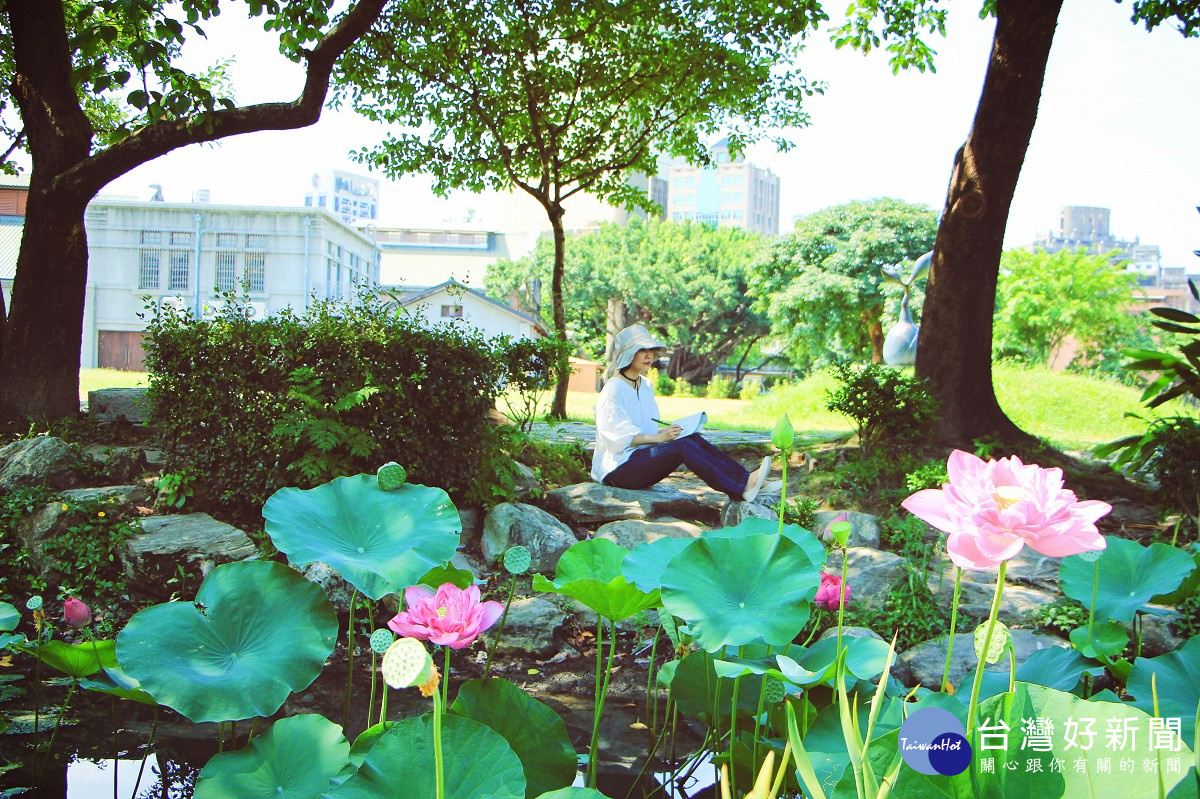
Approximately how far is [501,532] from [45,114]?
4518 mm

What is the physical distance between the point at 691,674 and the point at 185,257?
3888 cm

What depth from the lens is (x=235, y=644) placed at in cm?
161

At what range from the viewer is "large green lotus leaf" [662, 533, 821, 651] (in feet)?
4.98

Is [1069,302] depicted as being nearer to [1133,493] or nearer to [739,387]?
[739,387]

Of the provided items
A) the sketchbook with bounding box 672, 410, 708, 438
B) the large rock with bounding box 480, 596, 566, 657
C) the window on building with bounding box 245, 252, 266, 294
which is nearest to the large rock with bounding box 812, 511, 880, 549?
the sketchbook with bounding box 672, 410, 708, 438

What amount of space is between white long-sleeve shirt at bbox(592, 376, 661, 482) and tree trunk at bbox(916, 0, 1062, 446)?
8.36ft

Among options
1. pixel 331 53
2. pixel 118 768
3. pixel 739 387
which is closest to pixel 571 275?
pixel 739 387

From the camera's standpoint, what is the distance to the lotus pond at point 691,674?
1.02m

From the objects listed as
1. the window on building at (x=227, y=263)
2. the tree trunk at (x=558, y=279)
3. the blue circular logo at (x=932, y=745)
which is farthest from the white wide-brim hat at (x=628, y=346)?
the window on building at (x=227, y=263)

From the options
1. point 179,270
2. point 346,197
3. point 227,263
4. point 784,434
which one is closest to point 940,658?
point 784,434

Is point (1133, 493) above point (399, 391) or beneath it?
beneath

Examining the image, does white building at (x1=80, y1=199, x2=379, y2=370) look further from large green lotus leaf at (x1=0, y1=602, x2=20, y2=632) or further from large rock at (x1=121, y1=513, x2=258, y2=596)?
large green lotus leaf at (x1=0, y1=602, x2=20, y2=632)

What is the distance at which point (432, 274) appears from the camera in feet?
236

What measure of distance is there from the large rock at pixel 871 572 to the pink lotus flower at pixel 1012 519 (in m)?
3.50
